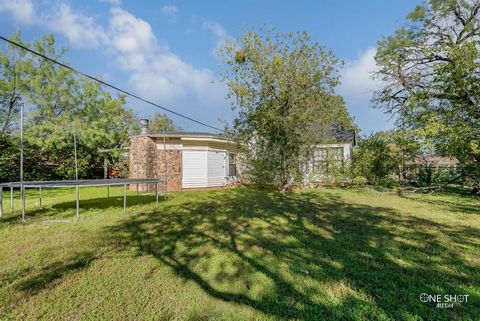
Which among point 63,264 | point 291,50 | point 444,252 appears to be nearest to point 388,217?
point 444,252

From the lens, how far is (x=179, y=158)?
43.9 ft

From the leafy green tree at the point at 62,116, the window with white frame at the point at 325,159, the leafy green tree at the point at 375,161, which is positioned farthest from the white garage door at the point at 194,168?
the leafy green tree at the point at 375,161

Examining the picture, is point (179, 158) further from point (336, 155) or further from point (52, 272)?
point (52, 272)

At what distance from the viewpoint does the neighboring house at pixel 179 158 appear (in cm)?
1283

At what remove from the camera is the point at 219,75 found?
1379 centimetres

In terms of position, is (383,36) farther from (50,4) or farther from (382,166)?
(50,4)

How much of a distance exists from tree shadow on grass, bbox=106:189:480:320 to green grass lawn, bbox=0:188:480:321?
17mm

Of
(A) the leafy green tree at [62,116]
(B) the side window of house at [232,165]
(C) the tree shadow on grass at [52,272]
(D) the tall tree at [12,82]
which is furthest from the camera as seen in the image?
(A) the leafy green tree at [62,116]

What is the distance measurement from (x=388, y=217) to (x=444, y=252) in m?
2.67

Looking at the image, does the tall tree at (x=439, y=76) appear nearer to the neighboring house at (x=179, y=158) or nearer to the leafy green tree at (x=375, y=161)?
the leafy green tree at (x=375, y=161)

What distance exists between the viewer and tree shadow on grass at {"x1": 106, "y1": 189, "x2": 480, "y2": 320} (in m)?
2.56

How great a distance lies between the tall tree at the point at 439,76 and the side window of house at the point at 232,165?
28.9 ft

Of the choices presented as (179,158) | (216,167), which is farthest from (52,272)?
(216,167)

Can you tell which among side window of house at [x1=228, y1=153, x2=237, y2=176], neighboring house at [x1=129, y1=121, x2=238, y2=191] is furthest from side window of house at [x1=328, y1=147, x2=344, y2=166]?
neighboring house at [x1=129, y1=121, x2=238, y2=191]
